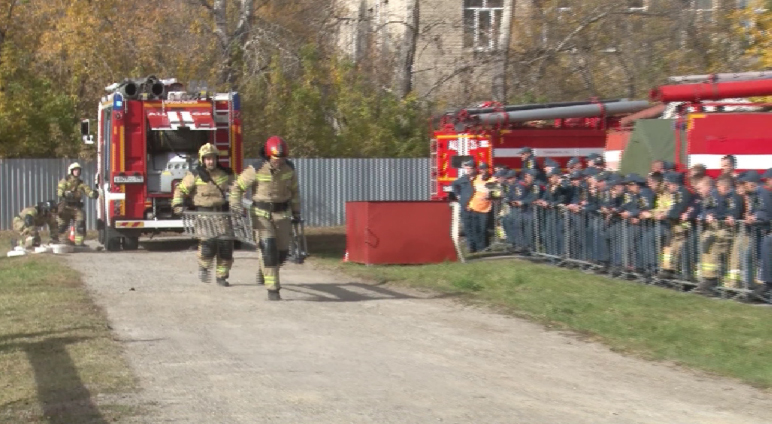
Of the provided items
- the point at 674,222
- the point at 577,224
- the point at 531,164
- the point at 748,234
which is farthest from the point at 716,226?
the point at 531,164

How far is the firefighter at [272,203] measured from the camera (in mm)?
14367

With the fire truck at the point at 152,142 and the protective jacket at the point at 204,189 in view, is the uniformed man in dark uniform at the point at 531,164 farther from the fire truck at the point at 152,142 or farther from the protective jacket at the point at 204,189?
the protective jacket at the point at 204,189

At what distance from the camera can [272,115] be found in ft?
106

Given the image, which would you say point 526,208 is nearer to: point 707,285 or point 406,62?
point 707,285

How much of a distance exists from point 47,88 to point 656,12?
668 inches

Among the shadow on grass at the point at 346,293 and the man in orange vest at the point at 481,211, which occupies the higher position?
the man in orange vest at the point at 481,211

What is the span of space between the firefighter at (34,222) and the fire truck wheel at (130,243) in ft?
4.27

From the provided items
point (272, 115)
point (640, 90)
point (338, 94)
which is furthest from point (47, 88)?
point (640, 90)

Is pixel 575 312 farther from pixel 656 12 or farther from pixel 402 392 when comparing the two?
pixel 656 12

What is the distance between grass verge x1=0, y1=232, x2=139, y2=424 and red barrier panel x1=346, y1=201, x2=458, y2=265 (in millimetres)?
4885

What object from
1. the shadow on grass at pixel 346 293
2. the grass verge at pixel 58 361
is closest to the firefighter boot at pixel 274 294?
the shadow on grass at pixel 346 293

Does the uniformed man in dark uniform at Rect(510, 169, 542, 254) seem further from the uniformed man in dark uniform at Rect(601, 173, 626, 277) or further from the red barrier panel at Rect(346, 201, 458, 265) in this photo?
the uniformed man in dark uniform at Rect(601, 173, 626, 277)

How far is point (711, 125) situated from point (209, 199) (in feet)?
23.7

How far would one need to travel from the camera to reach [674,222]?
51.6 ft
